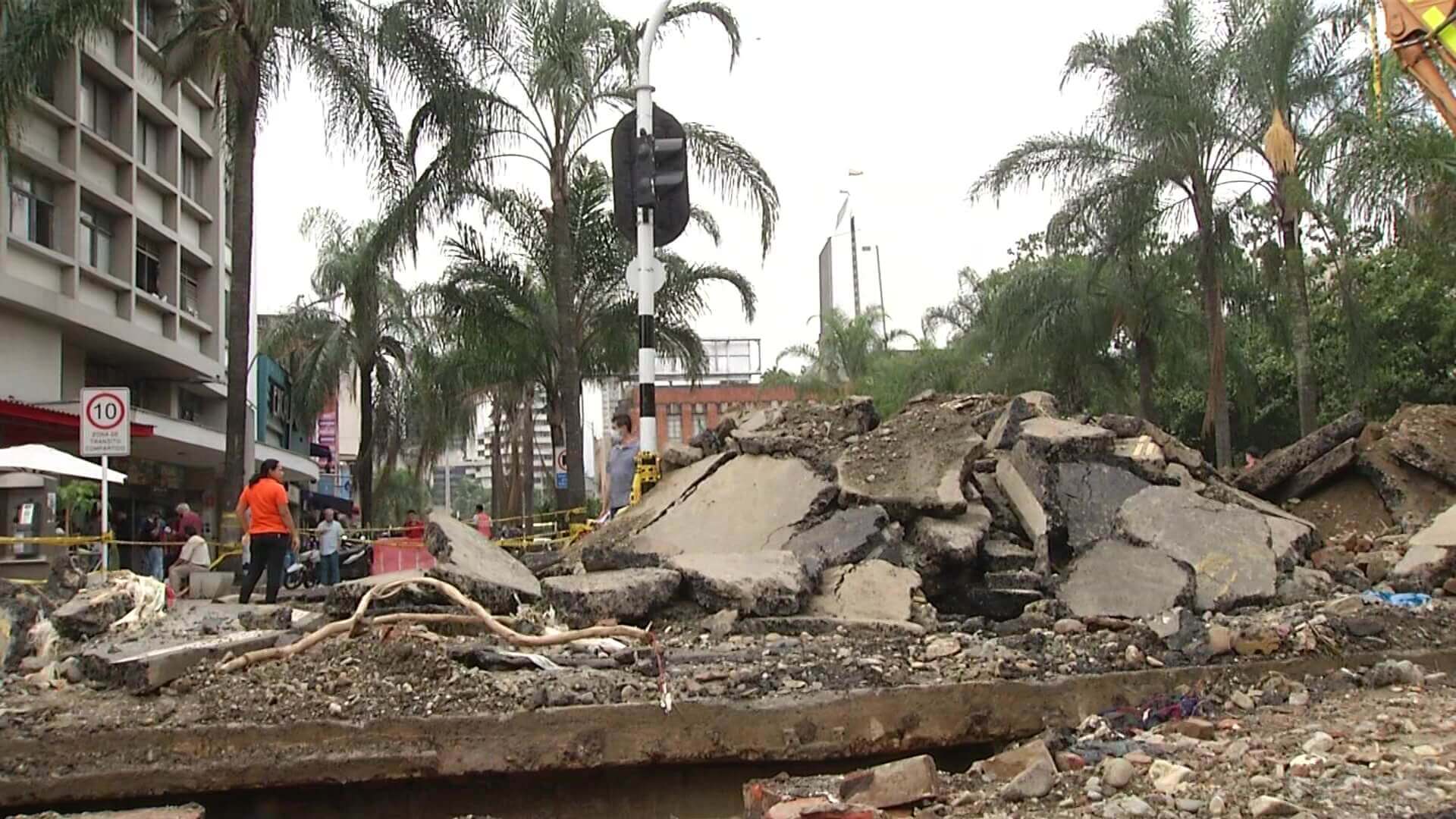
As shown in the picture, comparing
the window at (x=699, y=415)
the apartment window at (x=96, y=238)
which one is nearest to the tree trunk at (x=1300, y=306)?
the apartment window at (x=96, y=238)

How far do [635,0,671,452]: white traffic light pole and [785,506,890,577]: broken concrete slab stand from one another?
239 cm

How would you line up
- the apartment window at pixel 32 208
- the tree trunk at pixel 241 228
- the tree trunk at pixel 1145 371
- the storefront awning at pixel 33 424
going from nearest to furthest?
the tree trunk at pixel 241 228, the storefront awning at pixel 33 424, the apartment window at pixel 32 208, the tree trunk at pixel 1145 371

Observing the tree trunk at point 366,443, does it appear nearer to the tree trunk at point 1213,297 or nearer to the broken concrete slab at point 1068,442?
the tree trunk at point 1213,297

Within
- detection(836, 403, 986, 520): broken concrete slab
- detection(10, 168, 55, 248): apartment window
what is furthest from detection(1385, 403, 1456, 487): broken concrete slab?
detection(10, 168, 55, 248): apartment window

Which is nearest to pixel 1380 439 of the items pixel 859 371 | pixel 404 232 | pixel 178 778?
pixel 178 778

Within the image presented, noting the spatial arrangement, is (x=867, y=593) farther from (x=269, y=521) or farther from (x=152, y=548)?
(x=152, y=548)

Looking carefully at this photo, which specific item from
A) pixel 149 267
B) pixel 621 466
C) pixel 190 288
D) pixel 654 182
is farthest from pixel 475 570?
pixel 190 288

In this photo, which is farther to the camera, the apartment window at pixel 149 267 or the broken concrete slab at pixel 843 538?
the apartment window at pixel 149 267

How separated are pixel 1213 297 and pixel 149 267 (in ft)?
70.0

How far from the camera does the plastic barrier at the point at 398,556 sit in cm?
1189

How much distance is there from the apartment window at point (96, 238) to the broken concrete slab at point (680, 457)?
16.6 m

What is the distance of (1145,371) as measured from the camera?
22.8m

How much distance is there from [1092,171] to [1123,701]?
15140 mm

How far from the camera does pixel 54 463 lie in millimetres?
14695
